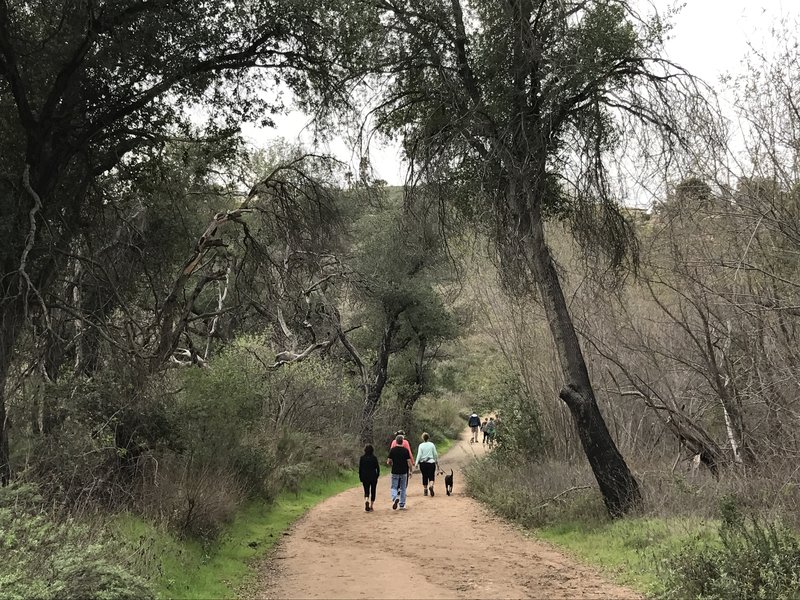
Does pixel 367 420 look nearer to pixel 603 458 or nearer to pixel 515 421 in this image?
pixel 515 421

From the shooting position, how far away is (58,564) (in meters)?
4.84

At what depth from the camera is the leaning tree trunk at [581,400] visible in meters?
9.67

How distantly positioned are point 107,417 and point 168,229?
4567mm

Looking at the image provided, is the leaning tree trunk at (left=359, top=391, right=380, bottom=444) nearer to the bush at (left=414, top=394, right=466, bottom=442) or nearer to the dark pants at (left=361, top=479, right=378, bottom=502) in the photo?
the bush at (left=414, top=394, right=466, bottom=442)

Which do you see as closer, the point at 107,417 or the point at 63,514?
the point at 63,514

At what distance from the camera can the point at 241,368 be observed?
42.2 ft

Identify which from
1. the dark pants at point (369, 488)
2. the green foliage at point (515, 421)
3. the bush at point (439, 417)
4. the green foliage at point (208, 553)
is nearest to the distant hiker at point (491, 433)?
the green foliage at point (515, 421)

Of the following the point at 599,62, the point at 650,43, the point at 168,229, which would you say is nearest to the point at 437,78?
the point at 599,62

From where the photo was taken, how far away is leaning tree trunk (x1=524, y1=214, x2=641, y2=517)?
31.7ft

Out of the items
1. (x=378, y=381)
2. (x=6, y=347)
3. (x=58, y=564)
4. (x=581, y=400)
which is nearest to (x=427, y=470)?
(x=581, y=400)

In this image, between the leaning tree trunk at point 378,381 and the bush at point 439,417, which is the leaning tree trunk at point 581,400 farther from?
the bush at point 439,417

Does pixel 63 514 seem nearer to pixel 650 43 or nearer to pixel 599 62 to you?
pixel 599 62

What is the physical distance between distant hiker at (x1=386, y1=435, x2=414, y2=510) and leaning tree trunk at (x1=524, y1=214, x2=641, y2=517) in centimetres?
489

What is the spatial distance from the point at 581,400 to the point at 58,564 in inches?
301
